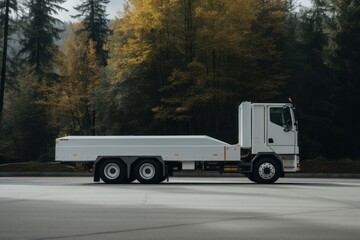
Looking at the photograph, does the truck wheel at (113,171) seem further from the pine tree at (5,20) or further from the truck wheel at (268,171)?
the pine tree at (5,20)

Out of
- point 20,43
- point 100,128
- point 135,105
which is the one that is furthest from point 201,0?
point 20,43

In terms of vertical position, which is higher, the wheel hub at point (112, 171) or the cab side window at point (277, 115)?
the cab side window at point (277, 115)

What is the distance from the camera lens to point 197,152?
22.8 meters

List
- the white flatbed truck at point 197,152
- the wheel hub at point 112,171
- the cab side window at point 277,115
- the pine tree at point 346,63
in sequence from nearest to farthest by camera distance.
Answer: the white flatbed truck at point 197,152 → the wheel hub at point 112,171 → the cab side window at point 277,115 → the pine tree at point 346,63

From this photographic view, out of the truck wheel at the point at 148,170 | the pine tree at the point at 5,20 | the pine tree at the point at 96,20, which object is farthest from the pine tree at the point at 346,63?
the truck wheel at the point at 148,170

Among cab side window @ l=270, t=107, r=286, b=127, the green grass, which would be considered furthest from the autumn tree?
cab side window @ l=270, t=107, r=286, b=127

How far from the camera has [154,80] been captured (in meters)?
41.3

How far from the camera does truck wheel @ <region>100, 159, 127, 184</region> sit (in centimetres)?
2273

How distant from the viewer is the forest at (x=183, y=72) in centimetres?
3834

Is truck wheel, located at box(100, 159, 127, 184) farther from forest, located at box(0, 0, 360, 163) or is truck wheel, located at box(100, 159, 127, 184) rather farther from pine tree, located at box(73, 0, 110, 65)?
pine tree, located at box(73, 0, 110, 65)

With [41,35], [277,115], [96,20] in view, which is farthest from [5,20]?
[277,115]

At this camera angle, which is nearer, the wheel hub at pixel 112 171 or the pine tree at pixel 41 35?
the wheel hub at pixel 112 171

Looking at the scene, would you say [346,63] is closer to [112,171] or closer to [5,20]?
[5,20]

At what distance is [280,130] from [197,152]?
3.40m
